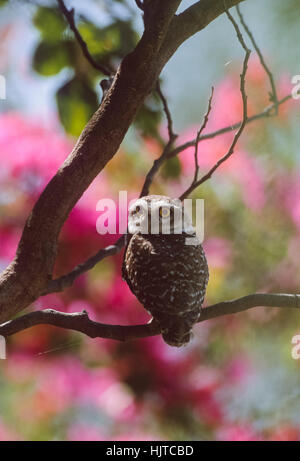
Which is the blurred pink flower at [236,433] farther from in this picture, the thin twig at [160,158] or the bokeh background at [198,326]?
the thin twig at [160,158]

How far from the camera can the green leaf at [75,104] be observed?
1.45 feet

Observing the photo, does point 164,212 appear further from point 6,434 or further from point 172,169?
point 6,434

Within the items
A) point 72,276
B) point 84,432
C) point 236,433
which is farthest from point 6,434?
point 72,276

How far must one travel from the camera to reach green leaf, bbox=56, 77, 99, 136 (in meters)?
0.44

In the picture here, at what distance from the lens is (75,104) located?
1.46 feet

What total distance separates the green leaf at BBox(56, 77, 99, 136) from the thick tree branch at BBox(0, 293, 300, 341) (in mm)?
149

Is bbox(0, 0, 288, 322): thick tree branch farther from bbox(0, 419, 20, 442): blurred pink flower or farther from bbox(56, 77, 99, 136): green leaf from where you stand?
bbox(0, 419, 20, 442): blurred pink flower

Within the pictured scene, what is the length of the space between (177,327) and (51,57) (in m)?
0.24

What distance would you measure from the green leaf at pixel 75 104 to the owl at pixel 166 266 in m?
0.08

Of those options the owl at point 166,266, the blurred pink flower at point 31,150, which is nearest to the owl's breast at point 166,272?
the owl at point 166,266

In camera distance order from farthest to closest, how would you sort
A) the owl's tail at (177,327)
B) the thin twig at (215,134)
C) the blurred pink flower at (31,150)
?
the blurred pink flower at (31,150), the thin twig at (215,134), the owl's tail at (177,327)

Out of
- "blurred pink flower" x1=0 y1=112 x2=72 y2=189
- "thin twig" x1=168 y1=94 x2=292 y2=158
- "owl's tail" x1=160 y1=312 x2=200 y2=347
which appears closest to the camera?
"owl's tail" x1=160 y1=312 x2=200 y2=347

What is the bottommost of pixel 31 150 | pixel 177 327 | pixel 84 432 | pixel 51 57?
pixel 177 327

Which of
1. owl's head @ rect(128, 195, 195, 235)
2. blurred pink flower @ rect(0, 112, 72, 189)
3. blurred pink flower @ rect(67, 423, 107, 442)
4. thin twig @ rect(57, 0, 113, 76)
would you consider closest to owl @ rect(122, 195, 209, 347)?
owl's head @ rect(128, 195, 195, 235)
